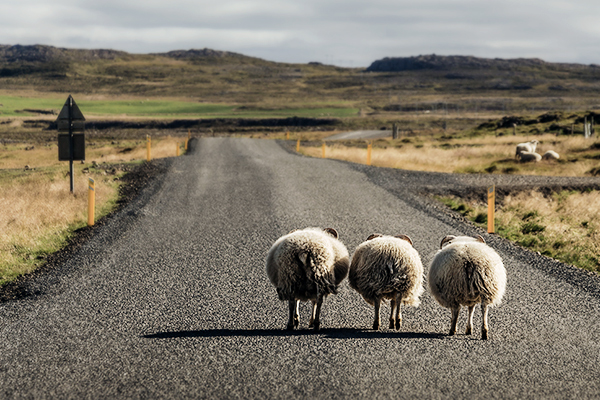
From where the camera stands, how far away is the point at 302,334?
7.39 metres

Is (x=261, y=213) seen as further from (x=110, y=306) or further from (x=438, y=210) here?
(x=110, y=306)

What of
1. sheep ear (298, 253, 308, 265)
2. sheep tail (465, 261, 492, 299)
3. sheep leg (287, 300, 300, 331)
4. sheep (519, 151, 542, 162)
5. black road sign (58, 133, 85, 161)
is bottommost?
sheep leg (287, 300, 300, 331)

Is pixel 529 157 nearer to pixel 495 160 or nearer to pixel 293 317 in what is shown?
pixel 495 160

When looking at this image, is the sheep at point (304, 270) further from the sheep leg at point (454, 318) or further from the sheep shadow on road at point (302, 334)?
the sheep leg at point (454, 318)

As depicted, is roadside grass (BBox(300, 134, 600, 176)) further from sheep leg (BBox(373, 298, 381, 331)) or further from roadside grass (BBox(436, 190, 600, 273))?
sheep leg (BBox(373, 298, 381, 331))

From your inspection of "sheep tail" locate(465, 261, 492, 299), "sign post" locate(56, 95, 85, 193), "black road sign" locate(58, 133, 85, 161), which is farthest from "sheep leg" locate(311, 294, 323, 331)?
"black road sign" locate(58, 133, 85, 161)

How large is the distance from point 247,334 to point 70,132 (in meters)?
12.5

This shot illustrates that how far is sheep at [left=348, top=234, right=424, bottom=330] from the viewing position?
7.43m

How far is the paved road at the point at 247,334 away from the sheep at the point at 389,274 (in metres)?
0.45

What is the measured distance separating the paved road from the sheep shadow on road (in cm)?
3

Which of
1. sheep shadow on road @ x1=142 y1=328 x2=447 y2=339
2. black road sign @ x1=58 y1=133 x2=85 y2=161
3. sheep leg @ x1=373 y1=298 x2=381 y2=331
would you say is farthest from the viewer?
black road sign @ x1=58 y1=133 x2=85 y2=161

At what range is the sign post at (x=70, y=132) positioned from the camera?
1723 cm

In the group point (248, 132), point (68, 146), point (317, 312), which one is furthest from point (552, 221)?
point (248, 132)

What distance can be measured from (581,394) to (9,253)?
36.0 feet
